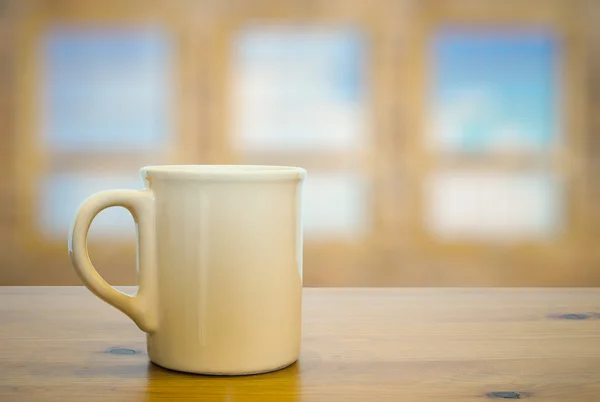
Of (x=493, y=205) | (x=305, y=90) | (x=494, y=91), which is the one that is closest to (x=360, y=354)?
(x=305, y=90)

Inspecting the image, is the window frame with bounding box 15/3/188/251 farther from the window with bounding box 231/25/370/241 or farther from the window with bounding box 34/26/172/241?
the window with bounding box 231/25/370/241

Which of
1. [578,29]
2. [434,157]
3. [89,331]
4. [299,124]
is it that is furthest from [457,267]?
[89,331]

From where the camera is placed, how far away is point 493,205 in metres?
3.42

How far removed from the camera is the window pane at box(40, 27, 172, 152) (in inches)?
129

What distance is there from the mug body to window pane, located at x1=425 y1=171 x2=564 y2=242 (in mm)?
2914

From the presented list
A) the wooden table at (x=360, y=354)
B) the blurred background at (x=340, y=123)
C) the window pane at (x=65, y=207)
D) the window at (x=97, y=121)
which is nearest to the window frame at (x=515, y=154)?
the blurred background at (x=340, y=123)

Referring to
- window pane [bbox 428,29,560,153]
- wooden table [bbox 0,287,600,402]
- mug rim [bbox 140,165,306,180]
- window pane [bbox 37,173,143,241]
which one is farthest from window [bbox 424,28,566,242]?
mug rim [bbox 140,165,306,180]

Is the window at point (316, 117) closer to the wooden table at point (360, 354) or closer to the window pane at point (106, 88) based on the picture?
the window pane at point (106, 88)

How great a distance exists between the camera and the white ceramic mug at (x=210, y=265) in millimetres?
474

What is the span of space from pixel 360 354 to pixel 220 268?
0.47 feet

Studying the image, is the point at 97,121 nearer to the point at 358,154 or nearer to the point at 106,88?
the point at 106,88

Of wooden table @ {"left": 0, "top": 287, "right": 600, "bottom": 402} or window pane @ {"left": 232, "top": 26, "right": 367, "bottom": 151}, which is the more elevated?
window pane @ {"left": 232, "top": 26, "right": 367, "bottom": 151}

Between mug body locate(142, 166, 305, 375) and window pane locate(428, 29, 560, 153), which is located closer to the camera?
mug body locate(142, 166, 305, 375)

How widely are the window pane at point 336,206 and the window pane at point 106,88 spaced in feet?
2.61
